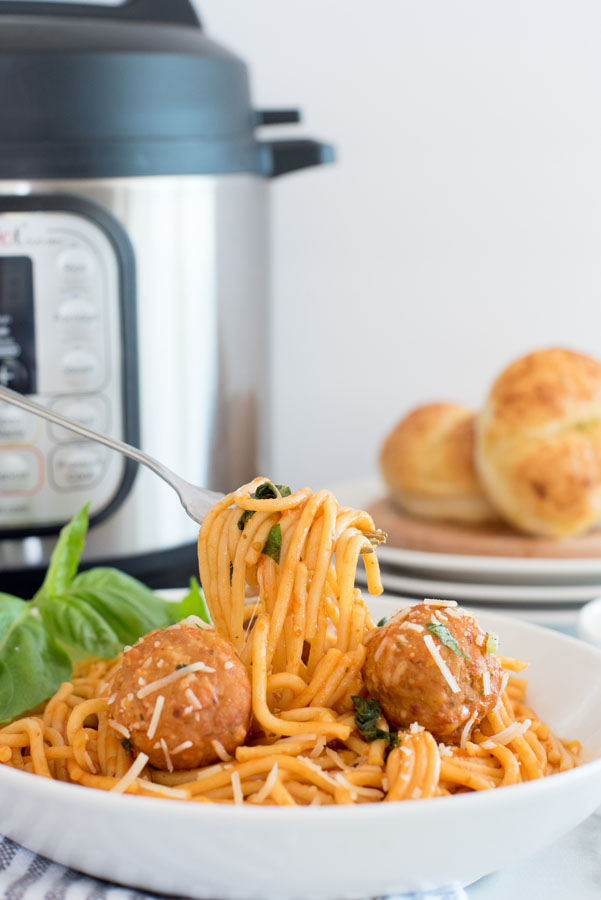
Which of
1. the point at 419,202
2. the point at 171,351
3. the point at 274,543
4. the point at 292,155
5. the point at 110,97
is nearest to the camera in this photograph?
the point at 274,543

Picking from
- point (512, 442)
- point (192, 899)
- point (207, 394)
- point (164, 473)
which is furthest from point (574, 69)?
point (192, 899)

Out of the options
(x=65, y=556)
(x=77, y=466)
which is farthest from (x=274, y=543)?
(x=77, y=466)

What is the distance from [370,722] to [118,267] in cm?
61

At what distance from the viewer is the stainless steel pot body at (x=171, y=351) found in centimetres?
116

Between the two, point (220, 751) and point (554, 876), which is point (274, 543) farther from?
point (554, 876)

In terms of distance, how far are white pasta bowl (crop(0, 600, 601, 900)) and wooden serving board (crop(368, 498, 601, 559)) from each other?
0.71 metres

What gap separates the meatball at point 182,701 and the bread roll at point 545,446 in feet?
2.43

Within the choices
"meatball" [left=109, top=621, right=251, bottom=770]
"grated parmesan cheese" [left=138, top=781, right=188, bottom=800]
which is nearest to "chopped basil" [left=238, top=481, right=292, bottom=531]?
"meatball" [left=109, top=621, right=251, bottom=770]

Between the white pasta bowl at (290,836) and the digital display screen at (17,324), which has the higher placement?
the digital display screen at (17,324)

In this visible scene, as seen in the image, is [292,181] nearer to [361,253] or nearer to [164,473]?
[361,253]

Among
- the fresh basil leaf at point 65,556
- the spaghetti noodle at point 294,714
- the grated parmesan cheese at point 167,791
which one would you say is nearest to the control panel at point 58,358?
the fresh basil leaf at point 65,556

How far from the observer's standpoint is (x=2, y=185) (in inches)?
43.8

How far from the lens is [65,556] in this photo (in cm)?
101

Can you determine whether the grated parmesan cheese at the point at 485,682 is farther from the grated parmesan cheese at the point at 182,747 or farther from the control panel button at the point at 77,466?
the control panel button at the point at 77,466
